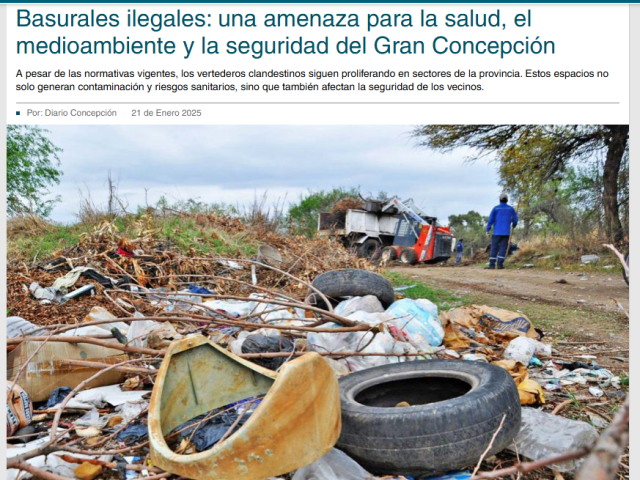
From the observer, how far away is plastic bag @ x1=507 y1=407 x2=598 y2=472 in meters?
2.26

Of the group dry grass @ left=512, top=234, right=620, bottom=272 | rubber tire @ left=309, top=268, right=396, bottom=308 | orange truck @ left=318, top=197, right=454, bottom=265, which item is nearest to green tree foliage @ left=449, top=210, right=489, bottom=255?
orange truck @ left=318, top=197, right=454, bottom=265

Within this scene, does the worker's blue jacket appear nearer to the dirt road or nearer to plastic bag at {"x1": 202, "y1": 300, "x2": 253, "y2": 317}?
the dirt road

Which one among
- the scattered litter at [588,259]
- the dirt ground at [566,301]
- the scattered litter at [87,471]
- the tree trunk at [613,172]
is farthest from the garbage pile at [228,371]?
the tree trunk at [613,172]

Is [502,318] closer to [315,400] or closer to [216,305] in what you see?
[216,305]

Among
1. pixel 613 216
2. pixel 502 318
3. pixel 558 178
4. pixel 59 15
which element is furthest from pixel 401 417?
pixel 558 178

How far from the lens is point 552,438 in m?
2.33

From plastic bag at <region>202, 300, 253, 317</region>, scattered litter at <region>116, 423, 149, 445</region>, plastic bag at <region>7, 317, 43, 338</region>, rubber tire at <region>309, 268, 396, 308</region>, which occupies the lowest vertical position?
scattered litter at <region>116, 423, 149, 445</region>

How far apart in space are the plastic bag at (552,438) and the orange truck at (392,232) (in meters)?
14.3

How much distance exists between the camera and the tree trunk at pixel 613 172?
38.5 ft

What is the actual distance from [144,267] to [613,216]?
442 inches

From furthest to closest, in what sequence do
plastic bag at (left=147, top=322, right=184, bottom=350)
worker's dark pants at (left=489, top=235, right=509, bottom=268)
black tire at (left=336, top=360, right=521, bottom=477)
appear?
worker's dark pants at (left=489, top=235, right=509, bottom=268) → plastic bag at (left=147, top=322, right=184, bottom=350) → black tire at (left=336, top=360, right=521, bottom=477)

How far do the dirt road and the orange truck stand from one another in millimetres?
5786

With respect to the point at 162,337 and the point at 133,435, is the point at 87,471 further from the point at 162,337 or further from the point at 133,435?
the point at 162,337

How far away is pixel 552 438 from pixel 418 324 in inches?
74.1
